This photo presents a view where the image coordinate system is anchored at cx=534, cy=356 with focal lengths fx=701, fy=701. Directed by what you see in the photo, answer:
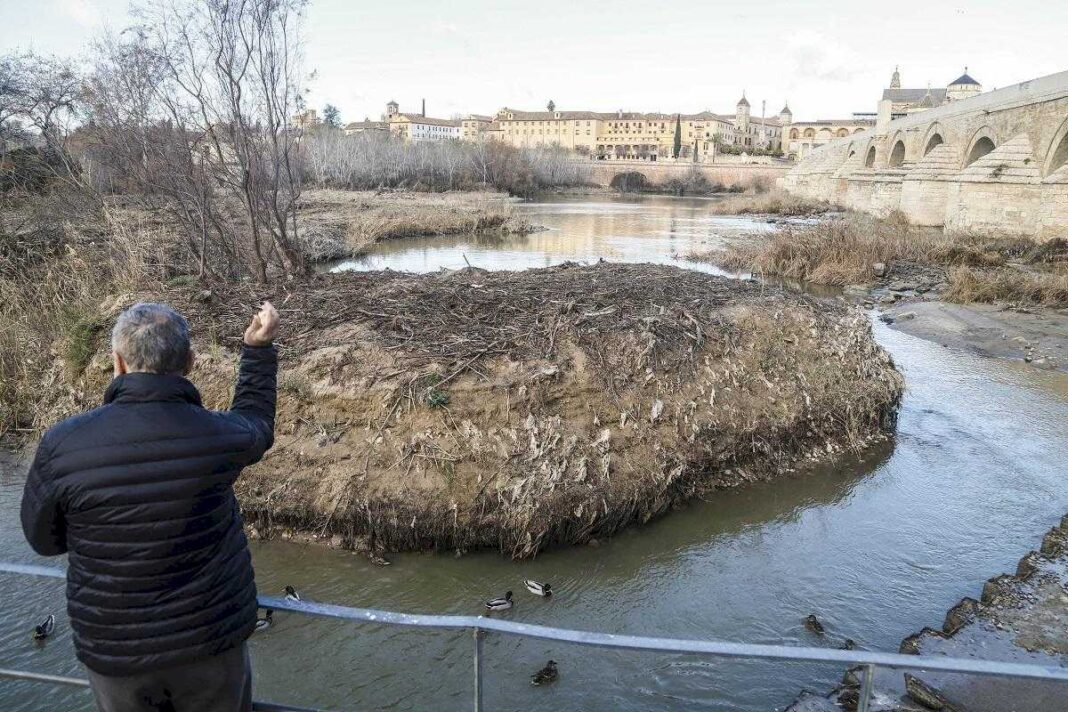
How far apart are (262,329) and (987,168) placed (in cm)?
3498

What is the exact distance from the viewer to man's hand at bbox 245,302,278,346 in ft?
9.21

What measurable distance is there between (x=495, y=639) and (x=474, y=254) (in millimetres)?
22087

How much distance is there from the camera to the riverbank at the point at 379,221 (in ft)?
86.3

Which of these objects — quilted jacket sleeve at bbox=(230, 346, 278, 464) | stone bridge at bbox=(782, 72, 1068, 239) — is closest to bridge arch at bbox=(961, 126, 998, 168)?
stone bridge at bbox=(782, 72, 1068, 239)

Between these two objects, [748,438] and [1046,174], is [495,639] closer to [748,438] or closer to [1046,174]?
[748,438]

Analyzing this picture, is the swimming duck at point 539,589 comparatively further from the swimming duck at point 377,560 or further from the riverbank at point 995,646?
the riverbank at point 995,646

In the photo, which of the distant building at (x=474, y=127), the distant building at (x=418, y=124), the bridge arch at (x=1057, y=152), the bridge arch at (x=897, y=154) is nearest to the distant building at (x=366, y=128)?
the distant building at (x=418, y=124)

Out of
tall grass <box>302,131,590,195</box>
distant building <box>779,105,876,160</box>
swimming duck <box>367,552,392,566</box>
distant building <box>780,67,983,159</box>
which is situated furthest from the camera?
distant building <box>779,105,876,160</box>

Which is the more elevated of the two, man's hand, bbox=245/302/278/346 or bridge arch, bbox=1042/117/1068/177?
bridge arch, bbox=1042/117/1068/177

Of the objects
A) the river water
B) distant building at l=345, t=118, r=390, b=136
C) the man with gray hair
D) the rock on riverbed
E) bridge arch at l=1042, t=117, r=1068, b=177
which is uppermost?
distant building at l=345, t=118, r=390, b=136

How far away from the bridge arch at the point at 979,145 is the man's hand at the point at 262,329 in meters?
40.8

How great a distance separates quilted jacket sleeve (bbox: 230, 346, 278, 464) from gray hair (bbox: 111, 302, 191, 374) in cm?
29

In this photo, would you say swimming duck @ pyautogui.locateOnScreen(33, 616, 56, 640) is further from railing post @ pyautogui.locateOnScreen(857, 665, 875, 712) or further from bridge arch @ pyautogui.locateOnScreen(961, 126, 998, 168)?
bridge arch @ pyautogui.locateOnScreen(961, 126, 998, 168)

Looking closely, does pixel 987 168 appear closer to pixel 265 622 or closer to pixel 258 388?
pixel 265 622
